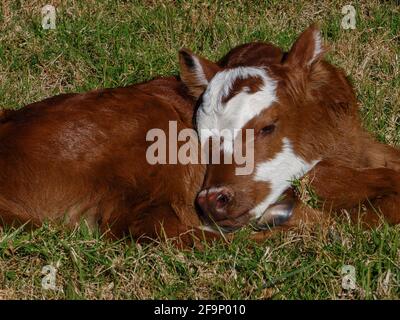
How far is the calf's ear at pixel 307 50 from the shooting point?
499 cm

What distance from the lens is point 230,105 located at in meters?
4.76

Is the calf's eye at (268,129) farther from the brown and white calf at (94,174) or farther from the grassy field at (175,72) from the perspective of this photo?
the grassy field at (175,72)

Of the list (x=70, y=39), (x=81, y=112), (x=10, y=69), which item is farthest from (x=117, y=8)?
(x=81, y=112)

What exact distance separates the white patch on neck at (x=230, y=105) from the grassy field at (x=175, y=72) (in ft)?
1.85

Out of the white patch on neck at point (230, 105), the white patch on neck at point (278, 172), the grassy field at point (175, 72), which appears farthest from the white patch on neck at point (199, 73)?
the grassy field at point (175, 72)

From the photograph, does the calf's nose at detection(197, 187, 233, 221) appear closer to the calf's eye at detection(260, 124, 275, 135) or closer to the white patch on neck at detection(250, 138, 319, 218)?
the white patch on neck at detection(250, 138, 319, 218)

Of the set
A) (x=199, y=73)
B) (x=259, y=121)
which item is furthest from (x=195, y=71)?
(x=259, y=121)

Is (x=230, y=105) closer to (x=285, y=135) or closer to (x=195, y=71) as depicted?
(x=285, y=135)

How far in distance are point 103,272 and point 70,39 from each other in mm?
2970

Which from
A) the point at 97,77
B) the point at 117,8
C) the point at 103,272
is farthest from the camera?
the point at 117,8

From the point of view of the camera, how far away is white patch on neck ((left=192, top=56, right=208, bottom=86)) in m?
5.11
